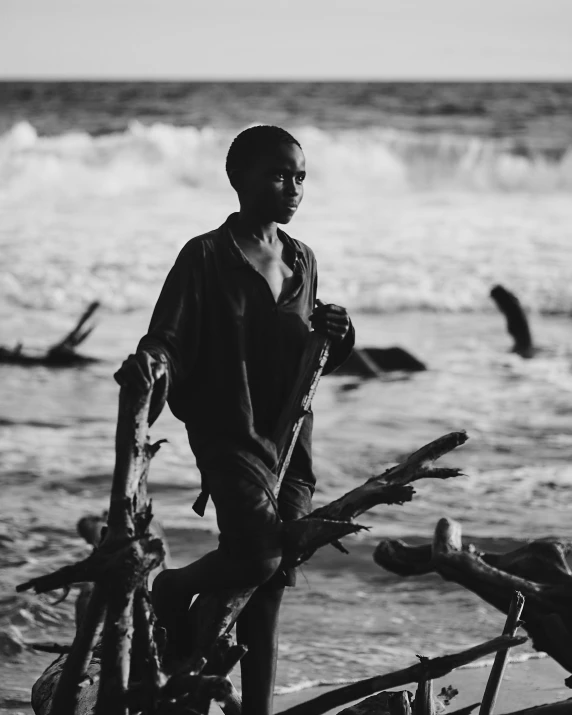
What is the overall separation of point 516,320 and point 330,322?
408 inches

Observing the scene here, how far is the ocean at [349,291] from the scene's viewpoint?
22.4ft

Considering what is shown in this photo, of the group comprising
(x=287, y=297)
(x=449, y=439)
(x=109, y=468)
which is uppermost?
(x=287, y=297)

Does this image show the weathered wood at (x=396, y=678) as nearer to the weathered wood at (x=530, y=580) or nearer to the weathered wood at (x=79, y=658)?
the weathered wood at (x=79, y=658)

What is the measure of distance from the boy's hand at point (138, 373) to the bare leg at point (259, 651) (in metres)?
0.64

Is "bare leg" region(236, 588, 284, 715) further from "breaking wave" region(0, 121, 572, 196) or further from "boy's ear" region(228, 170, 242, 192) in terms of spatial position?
"breaking wave" region(0, 121, 572, 196)

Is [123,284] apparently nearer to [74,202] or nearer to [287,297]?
[74,202]

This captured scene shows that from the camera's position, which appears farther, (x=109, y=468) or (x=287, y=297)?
(x=109, y=468)

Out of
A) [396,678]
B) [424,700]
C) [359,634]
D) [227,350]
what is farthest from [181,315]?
[359,634]

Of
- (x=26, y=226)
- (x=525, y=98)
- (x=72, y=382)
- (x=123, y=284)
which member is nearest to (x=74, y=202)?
(x=26, y=226)

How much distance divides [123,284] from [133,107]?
16892mm

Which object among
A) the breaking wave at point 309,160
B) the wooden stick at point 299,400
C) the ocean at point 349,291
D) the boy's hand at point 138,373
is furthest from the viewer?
the breaking wave at point 309,160

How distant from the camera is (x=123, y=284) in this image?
690 inches

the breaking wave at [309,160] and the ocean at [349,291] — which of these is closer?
the ocean at [349,291]

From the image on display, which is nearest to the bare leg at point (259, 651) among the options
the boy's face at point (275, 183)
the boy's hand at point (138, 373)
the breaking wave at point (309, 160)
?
the boy's hand at point (138, 373)
